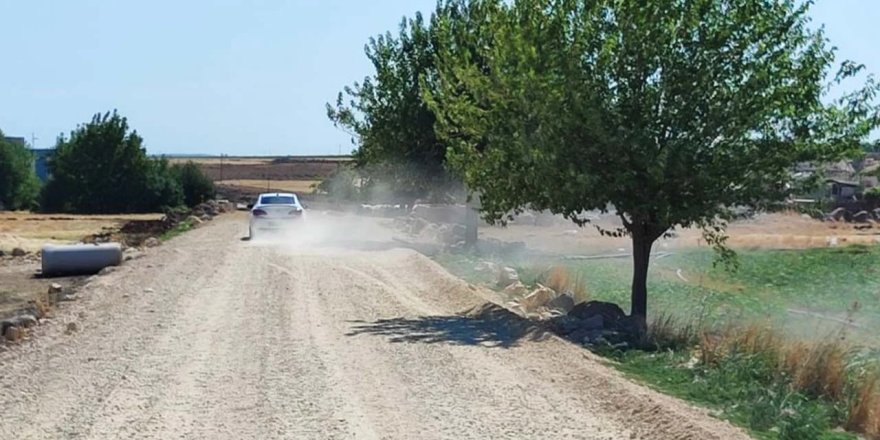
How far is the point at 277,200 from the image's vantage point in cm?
4069

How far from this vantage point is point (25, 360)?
14562 millimetres

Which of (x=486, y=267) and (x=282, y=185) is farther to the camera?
(x=282, y=185)

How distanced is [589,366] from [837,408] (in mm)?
2865

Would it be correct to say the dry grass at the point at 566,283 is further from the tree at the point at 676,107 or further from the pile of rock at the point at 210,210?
the pile of rock at the point at 210,210

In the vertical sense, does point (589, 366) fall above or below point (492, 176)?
below

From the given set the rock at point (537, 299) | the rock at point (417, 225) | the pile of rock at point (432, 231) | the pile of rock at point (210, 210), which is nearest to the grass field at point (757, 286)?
the rock at point (537, 299)

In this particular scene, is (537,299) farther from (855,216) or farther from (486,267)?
(855,216)

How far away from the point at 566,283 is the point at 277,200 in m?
17.1

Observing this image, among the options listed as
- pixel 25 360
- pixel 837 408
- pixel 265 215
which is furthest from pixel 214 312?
pixel 265 215

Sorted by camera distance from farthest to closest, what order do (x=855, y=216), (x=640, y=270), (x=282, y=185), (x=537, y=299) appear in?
1. (x=282, y=185)
2. (x=855, y=216)
3. (x=537, y=299)
4. (x=640, y=270)

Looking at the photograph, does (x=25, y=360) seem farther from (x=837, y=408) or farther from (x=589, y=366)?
(x=837, y=408)

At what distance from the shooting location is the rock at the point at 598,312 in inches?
727

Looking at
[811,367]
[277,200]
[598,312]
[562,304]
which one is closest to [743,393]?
[811,367]

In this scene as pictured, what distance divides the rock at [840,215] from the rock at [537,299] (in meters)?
54.1
